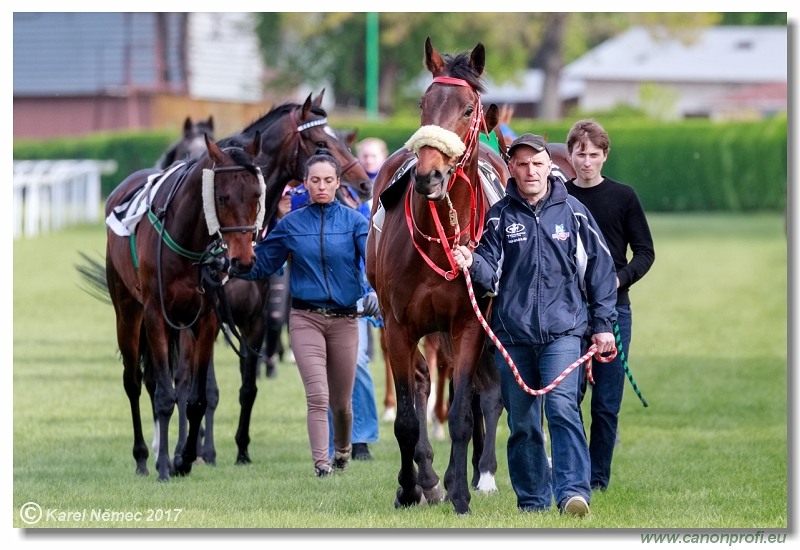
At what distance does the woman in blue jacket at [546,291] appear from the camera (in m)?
6.52

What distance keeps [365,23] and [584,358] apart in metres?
39.9

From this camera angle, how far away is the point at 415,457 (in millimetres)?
7262

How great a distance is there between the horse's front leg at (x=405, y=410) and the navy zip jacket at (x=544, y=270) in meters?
0.57

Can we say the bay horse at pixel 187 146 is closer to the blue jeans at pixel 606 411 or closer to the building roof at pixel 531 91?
the blue jeans at pixel 606 411

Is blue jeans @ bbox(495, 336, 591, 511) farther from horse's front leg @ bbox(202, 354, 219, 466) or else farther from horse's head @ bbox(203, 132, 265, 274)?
horse's front leg @ bbox(202, 354, 219, 466)

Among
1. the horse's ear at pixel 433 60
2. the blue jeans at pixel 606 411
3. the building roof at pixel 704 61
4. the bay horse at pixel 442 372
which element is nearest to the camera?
the horse's ear at pixel 433 60

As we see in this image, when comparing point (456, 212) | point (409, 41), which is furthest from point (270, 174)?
point (409, 41)

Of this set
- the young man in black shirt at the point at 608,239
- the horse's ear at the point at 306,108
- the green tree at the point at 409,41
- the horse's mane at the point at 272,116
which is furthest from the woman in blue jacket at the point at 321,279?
the green tree at the point at 409,41

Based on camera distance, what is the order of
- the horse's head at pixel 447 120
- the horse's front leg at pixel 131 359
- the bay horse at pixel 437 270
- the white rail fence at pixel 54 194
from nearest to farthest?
1. the horse's head at pixel 447 120
2. the bay horse at pixel 437 270
3. the horse's front leg at pixel 131 359
4. the white rail fence at pixel 54 194

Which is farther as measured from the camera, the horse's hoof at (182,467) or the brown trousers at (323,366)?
the horse's hoof at (182,467)

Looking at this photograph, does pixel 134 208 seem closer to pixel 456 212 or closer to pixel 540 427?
pixel 456 212

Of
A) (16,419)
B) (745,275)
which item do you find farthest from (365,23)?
(16,419)

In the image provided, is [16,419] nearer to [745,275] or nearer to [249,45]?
[745,275]

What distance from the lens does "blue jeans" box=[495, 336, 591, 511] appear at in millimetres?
6586
